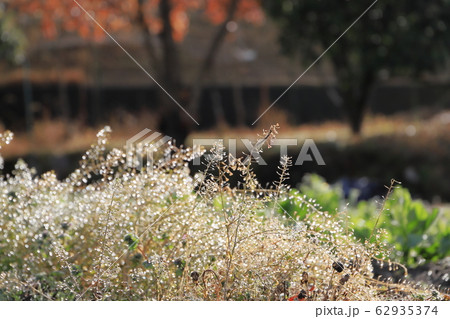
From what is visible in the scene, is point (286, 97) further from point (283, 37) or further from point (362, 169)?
point (362, 169)

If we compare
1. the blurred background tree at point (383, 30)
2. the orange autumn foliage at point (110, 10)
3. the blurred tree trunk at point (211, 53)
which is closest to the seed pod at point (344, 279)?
the blurred background tree at point (383, 30)

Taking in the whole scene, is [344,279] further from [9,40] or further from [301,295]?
[9,40]

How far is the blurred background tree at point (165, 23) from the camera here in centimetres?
954

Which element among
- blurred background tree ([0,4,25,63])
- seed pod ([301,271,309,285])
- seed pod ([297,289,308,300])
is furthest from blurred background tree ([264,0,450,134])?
seed pod ([297,289,308,300])

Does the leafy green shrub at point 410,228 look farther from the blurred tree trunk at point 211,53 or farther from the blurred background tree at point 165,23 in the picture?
the blurred tree trunk at point 211,53

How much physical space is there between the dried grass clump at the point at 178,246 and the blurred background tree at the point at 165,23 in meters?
6.82

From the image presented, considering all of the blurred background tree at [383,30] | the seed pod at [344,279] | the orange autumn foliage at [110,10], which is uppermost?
the orange autumn foliage at [110,10]

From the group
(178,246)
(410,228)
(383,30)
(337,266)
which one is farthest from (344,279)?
(383,30)

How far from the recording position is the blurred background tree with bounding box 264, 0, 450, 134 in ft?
29.2

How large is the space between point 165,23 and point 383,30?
3.27 metres

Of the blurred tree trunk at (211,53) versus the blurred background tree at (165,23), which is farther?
the blurred tree trunk at (211,53)

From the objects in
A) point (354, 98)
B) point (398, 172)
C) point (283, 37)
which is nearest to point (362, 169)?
point (398, 172)

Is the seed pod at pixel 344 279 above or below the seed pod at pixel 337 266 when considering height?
below

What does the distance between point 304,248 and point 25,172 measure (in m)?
1.42
